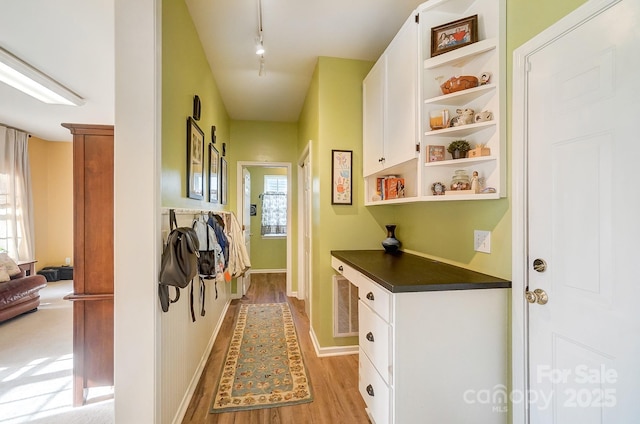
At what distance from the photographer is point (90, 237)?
5.77ft

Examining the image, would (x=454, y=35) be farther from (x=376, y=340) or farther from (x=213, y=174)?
(x=213, y=174)

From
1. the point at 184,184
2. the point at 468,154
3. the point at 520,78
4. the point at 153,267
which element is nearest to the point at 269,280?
the point at 184,184

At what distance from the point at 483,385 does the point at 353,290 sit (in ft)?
4.33

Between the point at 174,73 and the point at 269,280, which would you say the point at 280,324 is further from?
the point at 174,73

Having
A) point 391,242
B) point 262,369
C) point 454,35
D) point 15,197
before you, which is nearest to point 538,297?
point 391,242

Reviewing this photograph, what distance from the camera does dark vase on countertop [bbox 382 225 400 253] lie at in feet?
7.73

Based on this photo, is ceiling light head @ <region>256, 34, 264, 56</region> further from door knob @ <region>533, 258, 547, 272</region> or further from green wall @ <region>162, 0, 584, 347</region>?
door knob @ <region>533, 258, 547, 272</region>

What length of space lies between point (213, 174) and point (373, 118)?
A: 1.68m

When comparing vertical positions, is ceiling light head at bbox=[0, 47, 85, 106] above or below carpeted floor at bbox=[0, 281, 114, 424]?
above

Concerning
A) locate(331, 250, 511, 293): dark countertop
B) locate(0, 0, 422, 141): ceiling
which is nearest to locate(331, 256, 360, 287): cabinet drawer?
locate(331, 250, 511, 293): dark countertop

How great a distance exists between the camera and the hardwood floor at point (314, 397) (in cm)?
164

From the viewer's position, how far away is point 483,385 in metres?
1.33

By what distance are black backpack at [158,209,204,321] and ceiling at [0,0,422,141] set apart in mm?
1665

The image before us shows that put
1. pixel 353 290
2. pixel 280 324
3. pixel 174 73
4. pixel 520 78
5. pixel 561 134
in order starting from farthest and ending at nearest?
pixel 280 324 → pixel 353 290 → pixel 174 73 → pixel 520 78 → pixel 561 134
